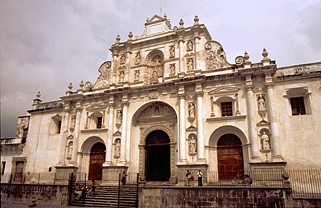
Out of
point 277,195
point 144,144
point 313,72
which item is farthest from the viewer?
point 144,144

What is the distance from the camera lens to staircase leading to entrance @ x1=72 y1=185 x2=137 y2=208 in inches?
612

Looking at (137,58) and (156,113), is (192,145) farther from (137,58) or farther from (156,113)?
(137,58)

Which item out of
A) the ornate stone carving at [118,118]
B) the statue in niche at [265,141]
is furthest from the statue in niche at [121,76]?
the statue in niche at [265,141]

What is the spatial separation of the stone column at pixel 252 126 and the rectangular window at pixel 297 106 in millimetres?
2690

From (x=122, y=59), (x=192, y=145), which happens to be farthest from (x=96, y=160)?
(x=122, y=59)

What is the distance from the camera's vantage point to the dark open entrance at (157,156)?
20.1 m

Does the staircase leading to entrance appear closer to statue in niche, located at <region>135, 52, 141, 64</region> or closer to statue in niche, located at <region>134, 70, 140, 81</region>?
statue in niche, located at <region>134, 70, 140, 81</region>

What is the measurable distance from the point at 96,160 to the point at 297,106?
1608cm

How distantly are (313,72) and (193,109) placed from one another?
8.12 m

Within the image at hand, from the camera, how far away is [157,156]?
814 inches

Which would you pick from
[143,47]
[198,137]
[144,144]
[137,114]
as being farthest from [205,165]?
[143,47]

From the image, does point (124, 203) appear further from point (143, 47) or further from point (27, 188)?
point (143, 47)

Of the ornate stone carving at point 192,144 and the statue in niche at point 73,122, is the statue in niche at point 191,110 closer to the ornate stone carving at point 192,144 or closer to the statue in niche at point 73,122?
the ornate stone carving at point 192,144

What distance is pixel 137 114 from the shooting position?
849 inches
